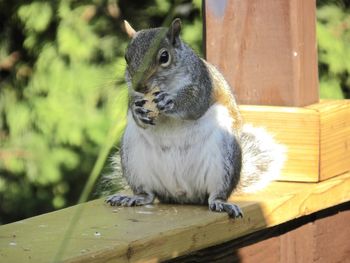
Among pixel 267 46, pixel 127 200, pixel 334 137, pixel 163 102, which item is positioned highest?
pixel 267 46

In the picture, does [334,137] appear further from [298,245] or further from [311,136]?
[298,245]

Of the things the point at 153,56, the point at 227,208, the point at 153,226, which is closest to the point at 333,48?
the point at 153,56

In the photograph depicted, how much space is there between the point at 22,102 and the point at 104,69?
1.55ft

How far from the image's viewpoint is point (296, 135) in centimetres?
213

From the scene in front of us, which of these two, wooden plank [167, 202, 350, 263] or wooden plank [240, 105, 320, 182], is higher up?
wooden plank [240, 105, 320, 182]

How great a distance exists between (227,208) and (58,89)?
5.74 feet

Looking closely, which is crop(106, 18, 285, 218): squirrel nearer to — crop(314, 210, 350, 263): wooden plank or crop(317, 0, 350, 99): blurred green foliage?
crop(314, 210, 350, 263): wooden plank

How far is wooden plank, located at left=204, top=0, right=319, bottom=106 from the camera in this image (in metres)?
2.13

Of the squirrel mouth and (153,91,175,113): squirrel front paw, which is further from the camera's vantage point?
(153,91,175,113): squirrel front paw

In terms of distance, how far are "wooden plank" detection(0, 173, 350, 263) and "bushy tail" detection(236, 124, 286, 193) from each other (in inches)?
1.4

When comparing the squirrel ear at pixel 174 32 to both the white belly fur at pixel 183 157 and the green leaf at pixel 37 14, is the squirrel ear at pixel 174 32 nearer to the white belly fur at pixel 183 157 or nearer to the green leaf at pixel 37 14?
the white belly fur at pixel 183 157

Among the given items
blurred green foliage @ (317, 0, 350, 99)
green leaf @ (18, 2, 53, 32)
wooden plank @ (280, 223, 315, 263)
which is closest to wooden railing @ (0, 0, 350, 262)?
wooden plank @ (280, 223, 315, 263)

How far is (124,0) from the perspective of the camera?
3705 mm

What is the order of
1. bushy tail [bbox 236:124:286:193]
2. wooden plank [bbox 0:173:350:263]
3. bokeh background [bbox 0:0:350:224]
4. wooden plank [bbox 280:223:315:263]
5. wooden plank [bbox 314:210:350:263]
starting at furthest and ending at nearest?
bokeh background [bbox 0:0:350:224] → bushy tail [bbox 236:124:286:193] → wooden plank [bbox 314:210:350:263] → wooden plank [bbox 280:223:315:263] → wooden plank [bbox 0:173:350:263]
